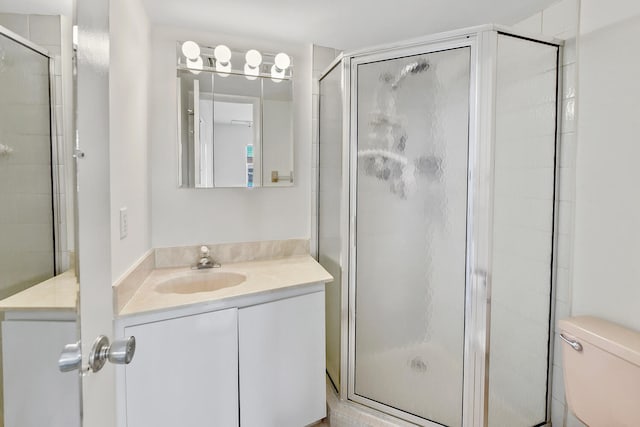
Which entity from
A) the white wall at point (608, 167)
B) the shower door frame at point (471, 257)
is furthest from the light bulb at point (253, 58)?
the white wall at point (608, 167)

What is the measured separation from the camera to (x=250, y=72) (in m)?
1.92

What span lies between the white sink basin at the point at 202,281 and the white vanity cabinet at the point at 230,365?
342 millimetres

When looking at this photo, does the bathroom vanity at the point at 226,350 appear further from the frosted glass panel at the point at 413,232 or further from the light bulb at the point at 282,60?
the light bulb at the point at 282,60

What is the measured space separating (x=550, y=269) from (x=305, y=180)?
1.45 m

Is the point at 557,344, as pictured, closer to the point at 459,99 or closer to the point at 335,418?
the point at 335,418

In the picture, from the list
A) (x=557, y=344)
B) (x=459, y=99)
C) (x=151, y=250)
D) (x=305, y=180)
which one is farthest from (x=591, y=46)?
(x=151, y=250)

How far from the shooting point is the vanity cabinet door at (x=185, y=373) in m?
1.24

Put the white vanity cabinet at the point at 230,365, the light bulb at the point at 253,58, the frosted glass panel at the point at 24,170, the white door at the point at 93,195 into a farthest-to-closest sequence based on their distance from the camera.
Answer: the light bulb at the point at 253,58
the white vanity cabinet at the point at 230,365
the white door at the point at 93,195
the frosted glass panel at the point at 24,170

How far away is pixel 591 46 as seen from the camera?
1.44 metres

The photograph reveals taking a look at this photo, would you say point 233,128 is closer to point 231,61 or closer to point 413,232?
point 231,61

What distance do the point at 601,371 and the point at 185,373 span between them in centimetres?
167

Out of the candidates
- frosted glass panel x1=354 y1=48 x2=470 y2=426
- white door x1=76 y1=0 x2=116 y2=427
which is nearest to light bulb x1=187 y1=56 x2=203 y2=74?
frosted glass panel x1=354 y1=48 x2=470 y2=426

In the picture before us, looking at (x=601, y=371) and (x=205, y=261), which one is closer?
(x=601, y=371)

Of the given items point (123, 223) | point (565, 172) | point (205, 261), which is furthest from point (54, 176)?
point (565, 172)
